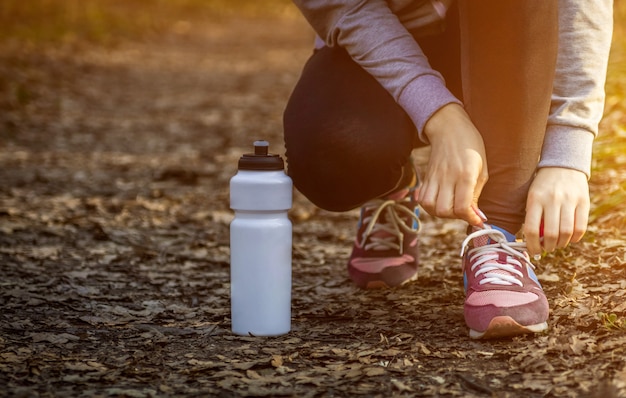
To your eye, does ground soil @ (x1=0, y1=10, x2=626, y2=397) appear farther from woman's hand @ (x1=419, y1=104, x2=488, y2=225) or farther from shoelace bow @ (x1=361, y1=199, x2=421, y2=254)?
woman's hand @ (x1=419, y1=104, x2=488, y2=225)

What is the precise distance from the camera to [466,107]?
6.61 ft

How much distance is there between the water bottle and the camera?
6.24ft

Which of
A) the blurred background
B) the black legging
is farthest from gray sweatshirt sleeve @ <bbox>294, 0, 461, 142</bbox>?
the blurred background

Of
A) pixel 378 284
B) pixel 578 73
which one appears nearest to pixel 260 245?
pixel 378 284

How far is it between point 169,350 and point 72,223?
1.60 meters

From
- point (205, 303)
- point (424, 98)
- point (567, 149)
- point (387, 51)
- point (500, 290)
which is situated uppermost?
point (387, 51)

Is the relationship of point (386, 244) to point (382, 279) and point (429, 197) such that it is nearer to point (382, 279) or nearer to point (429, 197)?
point (382, 279)

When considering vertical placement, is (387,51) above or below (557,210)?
above

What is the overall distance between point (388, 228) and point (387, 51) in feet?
2.21

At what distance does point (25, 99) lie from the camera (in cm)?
622

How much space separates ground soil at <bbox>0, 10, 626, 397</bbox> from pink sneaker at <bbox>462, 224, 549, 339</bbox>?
50 mm

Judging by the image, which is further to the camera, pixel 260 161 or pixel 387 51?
pixel 387 51

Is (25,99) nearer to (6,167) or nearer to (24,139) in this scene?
(24,139)

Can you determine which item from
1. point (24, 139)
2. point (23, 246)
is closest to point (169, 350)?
point (23, 246)
